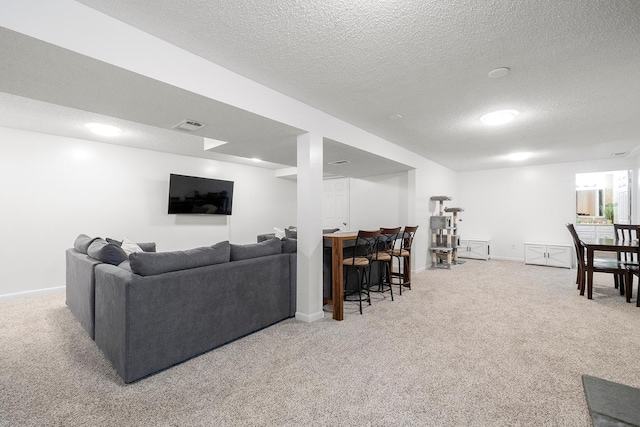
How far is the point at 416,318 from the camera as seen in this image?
10.5ft

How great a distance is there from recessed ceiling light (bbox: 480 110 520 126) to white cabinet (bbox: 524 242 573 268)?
4142 mm

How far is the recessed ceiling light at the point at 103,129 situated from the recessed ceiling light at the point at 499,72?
4.60 metres

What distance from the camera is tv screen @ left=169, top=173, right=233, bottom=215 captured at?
559 cm

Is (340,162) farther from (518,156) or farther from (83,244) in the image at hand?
(518,156)

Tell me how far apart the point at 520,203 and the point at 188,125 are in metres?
7.49

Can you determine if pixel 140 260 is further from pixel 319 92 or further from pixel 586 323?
pixel 586 323

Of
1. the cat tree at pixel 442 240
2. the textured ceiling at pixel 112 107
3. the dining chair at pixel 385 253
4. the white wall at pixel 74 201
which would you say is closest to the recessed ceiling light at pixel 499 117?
the textured ceiling at pixel 112 107

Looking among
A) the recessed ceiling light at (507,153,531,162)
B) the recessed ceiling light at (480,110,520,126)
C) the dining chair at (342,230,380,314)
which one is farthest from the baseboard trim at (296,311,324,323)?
the recessed ceiling light at (507,153,531,162)

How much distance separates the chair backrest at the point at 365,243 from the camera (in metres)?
3.39

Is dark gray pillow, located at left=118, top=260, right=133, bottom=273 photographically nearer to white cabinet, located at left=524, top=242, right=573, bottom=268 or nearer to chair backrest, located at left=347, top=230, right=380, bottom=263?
chair backrest, located at left=347, top=230, right=380, bottom=263

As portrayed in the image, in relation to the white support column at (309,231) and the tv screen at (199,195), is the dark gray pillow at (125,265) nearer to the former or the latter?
the white support column at (309,231)

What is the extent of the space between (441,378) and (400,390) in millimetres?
350

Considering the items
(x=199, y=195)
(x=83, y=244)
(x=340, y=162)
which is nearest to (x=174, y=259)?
(x=83, y=244)

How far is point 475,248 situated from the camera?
7.25m
